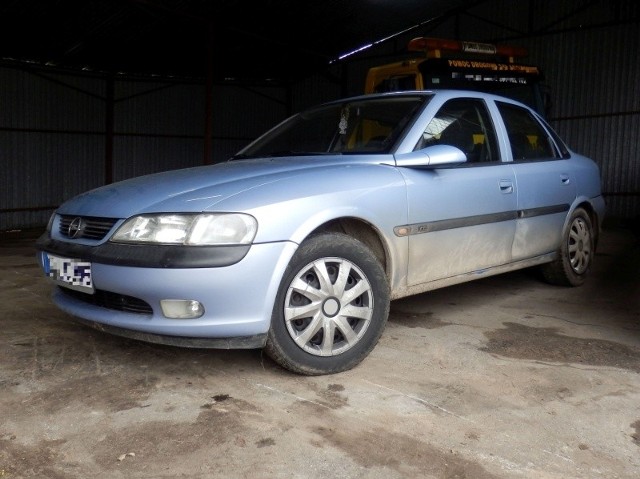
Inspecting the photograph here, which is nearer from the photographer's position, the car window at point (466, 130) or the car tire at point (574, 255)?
the car window at point (466, 130)

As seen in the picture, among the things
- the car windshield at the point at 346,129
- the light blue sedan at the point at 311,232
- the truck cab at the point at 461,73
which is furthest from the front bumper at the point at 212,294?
the truck cab at the point at 461,73

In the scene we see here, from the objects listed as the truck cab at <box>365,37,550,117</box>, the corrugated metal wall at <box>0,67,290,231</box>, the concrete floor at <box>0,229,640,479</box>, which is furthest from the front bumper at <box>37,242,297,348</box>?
the corrugated metal wall at <box>0,67,290,231</box>

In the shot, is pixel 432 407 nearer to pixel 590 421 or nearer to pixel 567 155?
pixel 590 421

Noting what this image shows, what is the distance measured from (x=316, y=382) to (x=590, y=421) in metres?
1.17

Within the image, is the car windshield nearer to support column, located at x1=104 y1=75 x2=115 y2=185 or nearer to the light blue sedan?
the light blue sedan

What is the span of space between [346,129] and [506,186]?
1.07 metres

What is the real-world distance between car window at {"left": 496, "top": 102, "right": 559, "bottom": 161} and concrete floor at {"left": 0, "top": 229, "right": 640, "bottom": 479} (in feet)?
3.83

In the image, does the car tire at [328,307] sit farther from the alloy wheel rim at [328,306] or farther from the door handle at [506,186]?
the door handle at [506,186]

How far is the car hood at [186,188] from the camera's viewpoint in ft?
9.04

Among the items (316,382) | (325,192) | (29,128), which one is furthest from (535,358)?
(29,128)

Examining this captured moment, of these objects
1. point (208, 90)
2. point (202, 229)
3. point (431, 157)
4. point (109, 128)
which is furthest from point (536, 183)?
point (109, 128)

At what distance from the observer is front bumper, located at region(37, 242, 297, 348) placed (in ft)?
8.53

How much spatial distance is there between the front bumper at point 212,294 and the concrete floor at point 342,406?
0.28m

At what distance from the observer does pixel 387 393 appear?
2781 mm
